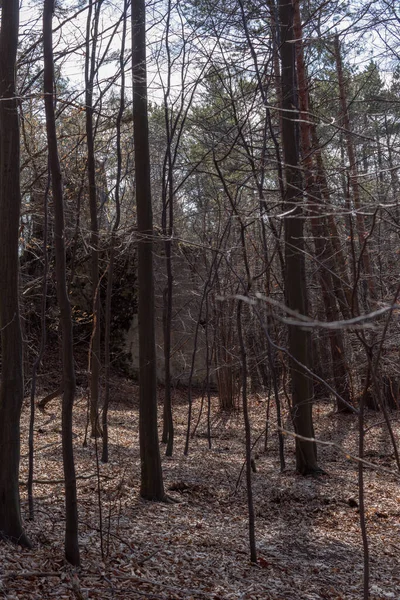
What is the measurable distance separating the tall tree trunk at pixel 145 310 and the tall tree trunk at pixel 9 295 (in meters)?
2.34

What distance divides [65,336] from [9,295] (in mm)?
966

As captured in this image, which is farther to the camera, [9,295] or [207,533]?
[207,533]

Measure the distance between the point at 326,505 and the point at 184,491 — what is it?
6.19ft

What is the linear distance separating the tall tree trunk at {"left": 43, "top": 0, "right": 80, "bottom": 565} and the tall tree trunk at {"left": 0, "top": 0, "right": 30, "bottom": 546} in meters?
0.63

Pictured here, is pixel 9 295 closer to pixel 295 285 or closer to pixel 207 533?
pixel 207 533

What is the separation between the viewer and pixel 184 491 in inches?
333

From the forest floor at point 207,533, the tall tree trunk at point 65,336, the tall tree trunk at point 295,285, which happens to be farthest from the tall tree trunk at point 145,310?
the tall tree trunk at point 65,336

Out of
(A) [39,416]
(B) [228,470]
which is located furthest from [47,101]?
(A) [39,416]

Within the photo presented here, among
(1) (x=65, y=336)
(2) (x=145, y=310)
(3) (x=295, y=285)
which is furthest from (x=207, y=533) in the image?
(3) (x=295, y=285)

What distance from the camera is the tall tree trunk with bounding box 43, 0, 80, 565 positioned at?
4.64 meters

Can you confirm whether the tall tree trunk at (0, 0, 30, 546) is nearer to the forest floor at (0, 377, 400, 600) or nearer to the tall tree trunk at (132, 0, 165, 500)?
the forest floor at (0, 377, 400, 600)

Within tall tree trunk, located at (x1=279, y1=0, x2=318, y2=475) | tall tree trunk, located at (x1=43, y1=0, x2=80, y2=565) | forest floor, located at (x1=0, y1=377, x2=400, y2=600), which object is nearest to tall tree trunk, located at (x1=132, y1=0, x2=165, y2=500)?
forest floor, located at (x1=0, y1=377, x2=400, y2=600)

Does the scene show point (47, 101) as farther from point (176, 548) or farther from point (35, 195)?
point (35, 195)

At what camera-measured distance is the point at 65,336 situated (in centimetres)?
466
